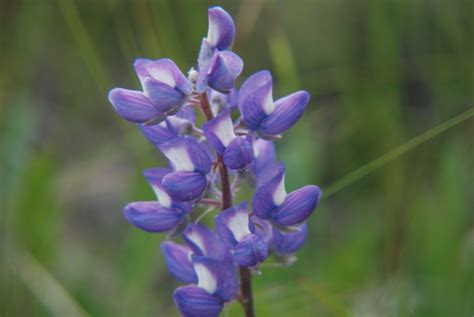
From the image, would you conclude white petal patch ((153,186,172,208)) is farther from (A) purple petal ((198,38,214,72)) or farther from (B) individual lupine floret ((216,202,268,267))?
(A) purple petal ((198,38,214,72))

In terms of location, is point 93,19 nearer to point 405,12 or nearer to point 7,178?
point 7,178

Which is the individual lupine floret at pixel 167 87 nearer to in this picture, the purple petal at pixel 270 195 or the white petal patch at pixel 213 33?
the white petal patch at pixel 213 33

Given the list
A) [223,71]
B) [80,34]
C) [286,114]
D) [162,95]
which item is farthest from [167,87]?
[80,34]

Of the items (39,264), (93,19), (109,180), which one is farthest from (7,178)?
(93,19)

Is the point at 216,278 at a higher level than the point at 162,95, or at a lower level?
lower

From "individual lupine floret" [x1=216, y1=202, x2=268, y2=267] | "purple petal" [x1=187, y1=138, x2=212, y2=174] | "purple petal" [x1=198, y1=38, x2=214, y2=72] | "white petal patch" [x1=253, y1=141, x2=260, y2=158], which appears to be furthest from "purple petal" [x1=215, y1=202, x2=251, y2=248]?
"purple petal" [x1=198, y1=38, x2=214, y2=72]

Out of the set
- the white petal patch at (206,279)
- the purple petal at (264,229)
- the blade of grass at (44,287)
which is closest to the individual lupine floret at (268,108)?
the purple petal at (264,229)

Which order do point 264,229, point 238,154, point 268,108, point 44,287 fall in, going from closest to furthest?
point 238,154 → point 268,108 → point 264,229 → point 44,287

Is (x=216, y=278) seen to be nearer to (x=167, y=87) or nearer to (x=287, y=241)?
→ (x=287, y=241)
